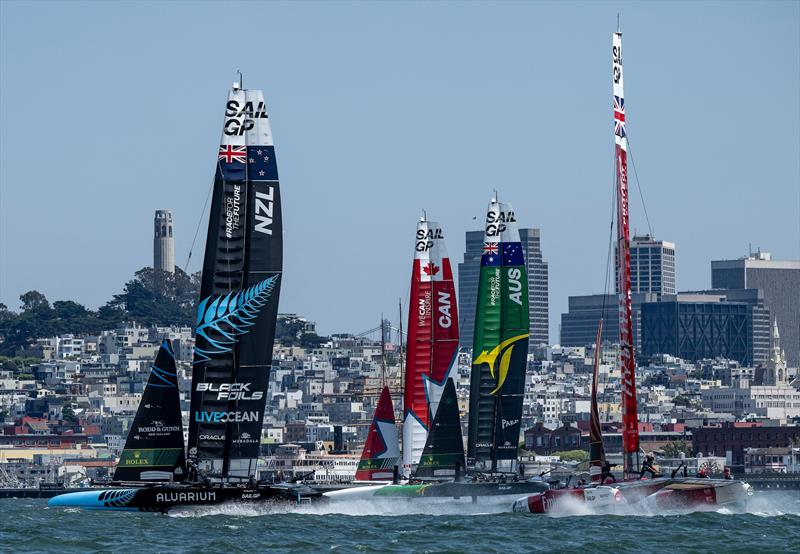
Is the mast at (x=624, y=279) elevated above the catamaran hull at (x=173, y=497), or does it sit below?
above

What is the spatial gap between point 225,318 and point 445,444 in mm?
12693

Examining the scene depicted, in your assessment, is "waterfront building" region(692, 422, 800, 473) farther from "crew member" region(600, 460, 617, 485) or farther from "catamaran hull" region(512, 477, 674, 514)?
"crew member" region(600, 460, 617, 485)

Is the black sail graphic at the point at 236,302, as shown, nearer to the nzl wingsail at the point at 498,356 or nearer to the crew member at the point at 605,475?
the crew member at the point at 605,475

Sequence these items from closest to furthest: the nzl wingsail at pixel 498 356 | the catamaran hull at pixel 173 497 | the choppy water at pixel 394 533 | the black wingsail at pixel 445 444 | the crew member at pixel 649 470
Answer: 1. the choppy water at pixel 394 533
2. the catamaran hull at pixel 173 497
3. the crew member at pixel 649 470
4. the black wingsail at pixel 445 444
5. the nzl wingsail at pixel 498 356

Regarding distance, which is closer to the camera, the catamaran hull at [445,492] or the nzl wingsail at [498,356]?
the catamaran hull at [445,492]

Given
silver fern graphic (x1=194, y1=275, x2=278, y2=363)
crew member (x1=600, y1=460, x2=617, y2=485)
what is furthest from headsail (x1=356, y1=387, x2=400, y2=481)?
silver fern graphic (x1=194, y1=275, x2=278, y2=363)

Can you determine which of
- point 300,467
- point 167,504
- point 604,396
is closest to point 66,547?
point 167,504

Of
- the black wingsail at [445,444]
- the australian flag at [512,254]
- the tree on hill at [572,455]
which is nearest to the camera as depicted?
the black wingsail at [445,444]

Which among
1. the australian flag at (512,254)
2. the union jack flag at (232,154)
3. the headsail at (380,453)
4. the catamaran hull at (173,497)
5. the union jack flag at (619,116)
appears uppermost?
the union jack flag at (619,116)

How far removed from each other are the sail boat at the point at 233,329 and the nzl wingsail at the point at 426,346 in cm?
1333

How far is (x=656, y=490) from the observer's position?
150 feet

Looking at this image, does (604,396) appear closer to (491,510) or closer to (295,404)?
(295,404)

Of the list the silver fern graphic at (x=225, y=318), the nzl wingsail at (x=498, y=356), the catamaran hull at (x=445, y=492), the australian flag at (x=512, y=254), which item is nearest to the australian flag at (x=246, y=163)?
the silver fern graphic at (x=225, y=318)

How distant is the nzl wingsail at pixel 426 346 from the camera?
186ft
